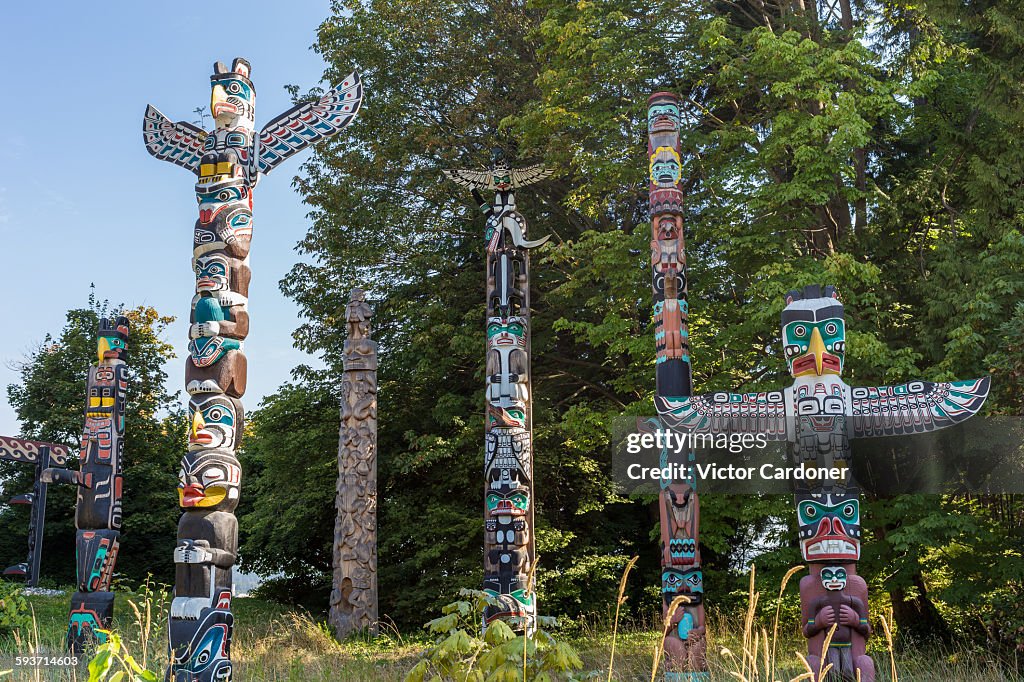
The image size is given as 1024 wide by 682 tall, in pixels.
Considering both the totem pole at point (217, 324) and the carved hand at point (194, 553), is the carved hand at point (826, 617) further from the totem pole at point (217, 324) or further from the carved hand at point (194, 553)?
the carved hand at point (194, 553)

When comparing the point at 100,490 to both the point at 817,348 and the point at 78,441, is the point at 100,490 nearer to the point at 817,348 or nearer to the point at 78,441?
the point at 817,348

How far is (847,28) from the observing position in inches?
508

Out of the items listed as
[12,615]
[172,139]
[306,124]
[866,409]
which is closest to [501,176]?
[306,124]

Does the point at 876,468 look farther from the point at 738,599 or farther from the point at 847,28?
the point at 847,28

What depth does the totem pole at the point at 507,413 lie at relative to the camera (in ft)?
29.1

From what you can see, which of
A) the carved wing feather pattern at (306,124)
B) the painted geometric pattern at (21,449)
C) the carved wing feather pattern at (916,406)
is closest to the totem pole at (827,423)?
the carved wing feather pattern at (916,406)

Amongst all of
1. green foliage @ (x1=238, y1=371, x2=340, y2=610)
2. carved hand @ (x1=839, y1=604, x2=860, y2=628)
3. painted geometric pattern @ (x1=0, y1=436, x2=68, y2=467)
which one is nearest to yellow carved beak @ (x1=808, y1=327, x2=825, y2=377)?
carved hand @ (x1=839, y1=604, x2=860, y2=628)

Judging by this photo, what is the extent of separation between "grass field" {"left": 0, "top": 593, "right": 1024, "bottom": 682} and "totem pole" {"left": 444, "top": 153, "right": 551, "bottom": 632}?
1352 millimetres

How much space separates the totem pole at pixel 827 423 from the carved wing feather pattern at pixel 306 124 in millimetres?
3715

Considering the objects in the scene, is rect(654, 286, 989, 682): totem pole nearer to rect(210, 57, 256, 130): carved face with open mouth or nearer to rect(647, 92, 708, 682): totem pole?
rect(647, 92, 708, 682): totem pole

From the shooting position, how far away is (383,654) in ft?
33.2

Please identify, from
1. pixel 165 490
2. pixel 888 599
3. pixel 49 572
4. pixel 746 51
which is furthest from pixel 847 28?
pixel 49 572

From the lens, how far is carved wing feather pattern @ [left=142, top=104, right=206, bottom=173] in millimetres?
7445

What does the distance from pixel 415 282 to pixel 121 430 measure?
6442 millimetres
